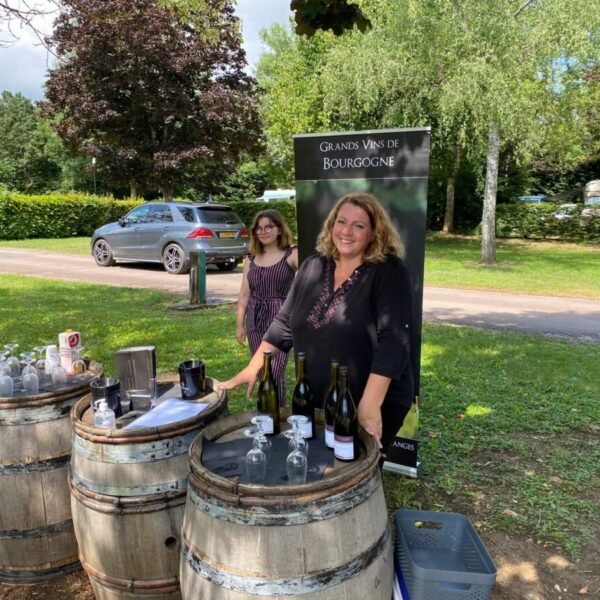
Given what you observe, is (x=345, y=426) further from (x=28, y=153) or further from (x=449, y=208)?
(x=28, y=153)

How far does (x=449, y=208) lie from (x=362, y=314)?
78.7ft

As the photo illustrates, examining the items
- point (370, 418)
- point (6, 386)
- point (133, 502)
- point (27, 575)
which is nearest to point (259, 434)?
point (370, 418)

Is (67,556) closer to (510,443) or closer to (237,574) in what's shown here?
(237,574)

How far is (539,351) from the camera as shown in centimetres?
639

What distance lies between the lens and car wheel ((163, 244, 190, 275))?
1262 centimetres

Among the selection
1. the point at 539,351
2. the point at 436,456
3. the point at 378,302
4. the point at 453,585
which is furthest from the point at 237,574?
the point at 539,351

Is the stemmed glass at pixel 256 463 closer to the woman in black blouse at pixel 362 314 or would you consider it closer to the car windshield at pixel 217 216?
the woman in black blouse at pixel 362 314

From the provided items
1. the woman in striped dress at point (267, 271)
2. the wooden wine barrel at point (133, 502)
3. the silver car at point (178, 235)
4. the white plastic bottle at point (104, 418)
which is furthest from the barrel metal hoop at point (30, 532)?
the silver car at point (178, 235)

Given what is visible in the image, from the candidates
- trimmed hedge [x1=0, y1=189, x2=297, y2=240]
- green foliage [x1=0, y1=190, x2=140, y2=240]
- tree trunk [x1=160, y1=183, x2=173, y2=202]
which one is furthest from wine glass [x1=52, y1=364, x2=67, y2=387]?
green foliage [x1=0, y1=190, x2=140, y2=240]

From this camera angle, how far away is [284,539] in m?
1.65

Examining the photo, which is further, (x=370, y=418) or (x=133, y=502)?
(x=370, y=418)

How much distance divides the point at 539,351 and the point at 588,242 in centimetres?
1808

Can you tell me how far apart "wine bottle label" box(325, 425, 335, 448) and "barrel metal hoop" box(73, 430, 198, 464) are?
23.7 inches

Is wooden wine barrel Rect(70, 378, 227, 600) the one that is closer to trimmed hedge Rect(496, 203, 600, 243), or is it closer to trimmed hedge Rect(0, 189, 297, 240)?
trimmed hedge Rect(0, 189, 297, 240)
